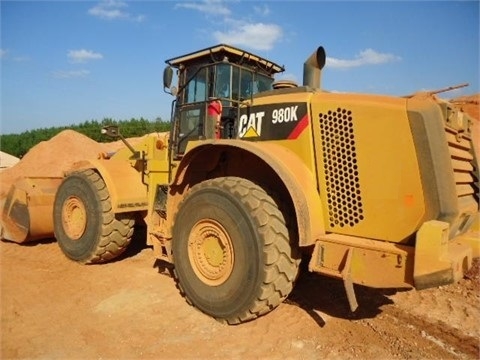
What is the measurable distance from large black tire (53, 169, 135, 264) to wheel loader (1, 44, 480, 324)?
2.50 feet

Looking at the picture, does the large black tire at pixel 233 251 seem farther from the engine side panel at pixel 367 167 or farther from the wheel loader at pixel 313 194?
the engine side panel at pixel 367 167

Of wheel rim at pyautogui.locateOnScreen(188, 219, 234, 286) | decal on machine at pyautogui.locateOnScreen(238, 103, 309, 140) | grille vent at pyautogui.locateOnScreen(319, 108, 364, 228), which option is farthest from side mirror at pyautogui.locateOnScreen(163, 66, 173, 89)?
grille vent at pyautogui.locateOnScreen(319, 108, 364, 228)

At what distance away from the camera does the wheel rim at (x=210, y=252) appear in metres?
3.70

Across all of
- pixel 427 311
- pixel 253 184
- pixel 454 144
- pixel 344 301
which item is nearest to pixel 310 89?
pixel 253 184

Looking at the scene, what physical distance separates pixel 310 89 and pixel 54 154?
9.43m

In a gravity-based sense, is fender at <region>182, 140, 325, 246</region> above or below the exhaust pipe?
below

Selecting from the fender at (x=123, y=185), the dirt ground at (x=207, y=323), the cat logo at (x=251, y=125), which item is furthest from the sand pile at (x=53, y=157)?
the cat logo at (x=251, y=125)

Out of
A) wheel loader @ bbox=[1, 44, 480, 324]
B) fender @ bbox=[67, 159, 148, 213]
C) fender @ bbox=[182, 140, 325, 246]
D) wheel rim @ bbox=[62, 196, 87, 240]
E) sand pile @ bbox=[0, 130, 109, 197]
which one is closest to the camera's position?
wheel loader @ bbox=[1, 44, 480, 324]

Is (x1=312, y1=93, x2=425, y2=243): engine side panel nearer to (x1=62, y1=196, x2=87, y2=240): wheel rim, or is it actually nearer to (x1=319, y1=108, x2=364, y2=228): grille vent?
(x1=319, y1=108, x2=364, y2=228): grille vent

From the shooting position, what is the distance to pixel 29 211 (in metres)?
6.21

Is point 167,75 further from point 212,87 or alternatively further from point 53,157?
point 53,157

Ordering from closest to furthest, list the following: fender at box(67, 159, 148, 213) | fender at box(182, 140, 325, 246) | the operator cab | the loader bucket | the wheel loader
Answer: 1. the wheel loader
2. fender at box(182, 140, 325, 246)
3. the operator cab
4. fender at box(67, 159, 148, 213)
5. the loader bucket

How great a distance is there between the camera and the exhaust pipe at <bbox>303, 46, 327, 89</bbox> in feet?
13.8

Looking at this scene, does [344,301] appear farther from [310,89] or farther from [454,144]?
[310,89]
